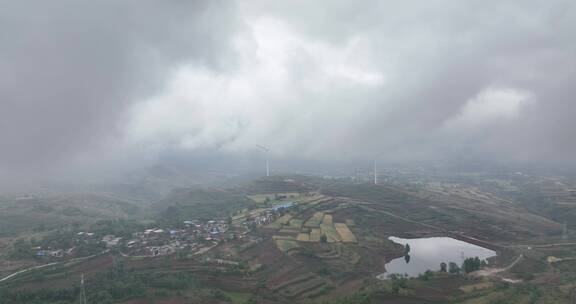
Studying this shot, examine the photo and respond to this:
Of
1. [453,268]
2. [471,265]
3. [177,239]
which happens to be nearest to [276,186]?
[177,239]

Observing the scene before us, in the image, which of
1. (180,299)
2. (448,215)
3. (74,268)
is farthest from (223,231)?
(448,215)

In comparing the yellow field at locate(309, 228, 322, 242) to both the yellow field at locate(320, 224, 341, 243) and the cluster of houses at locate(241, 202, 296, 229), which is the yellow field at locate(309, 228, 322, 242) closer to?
the yellow field at locate(320, 224, 341, 243)

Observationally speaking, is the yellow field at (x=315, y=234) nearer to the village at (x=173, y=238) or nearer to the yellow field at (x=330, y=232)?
the yellow field at (x=330, y=232)

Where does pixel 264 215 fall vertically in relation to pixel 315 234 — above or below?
above

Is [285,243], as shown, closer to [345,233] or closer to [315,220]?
[345,233]

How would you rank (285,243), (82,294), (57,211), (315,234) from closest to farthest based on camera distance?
(82,294)
(285,243)
(315,234)
(57,211)

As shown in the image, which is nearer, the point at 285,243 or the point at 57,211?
the point at 285,243

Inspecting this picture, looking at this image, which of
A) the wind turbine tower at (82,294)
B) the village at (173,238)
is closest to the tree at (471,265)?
the village at (173,238)
